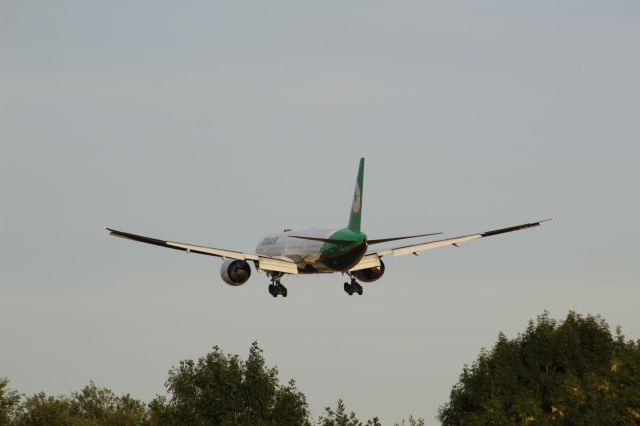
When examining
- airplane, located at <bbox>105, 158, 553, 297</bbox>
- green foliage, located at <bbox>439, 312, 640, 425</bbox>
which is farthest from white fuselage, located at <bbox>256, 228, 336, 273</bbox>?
green foliage, located at <bbox>439, 312, 640, 425</bbox>

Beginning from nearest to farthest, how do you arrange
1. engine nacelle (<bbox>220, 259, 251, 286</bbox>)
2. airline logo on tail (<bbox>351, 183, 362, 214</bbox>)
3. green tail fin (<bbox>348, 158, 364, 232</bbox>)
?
green tail fin (<bbox>348, 158, 364, 232</bbox>) → airline logo on tail (<bbox>351, 183, 362, 214</bbox>) → engine nacelle (<bbox>220, 259, 251, 286</bbox>)

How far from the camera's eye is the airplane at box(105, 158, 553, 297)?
113000 millimetres

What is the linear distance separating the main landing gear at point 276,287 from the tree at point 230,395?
1832cm

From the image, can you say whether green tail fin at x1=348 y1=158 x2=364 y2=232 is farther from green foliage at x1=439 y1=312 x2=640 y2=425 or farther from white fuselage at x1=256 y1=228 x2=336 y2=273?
green foliage at x1=439 y1=312 x2=640 y2=425

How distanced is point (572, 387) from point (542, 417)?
8.60ft

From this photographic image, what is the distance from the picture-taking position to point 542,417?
355ft

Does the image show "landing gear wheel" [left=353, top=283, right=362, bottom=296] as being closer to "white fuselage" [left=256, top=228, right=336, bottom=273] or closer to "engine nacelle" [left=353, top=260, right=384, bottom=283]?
"engine nacelle" [left=353, top=260, right=384, bottom=283]

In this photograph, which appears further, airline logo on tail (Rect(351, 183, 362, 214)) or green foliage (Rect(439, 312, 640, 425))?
green foliage (Rect(439, 312, 640, 425))

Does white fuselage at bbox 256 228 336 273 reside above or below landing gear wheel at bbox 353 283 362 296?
above

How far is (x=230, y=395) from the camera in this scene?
452ft

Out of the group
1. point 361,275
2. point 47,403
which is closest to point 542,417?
point 361,275

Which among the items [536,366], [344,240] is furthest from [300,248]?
[536,366]

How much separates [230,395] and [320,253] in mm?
25601

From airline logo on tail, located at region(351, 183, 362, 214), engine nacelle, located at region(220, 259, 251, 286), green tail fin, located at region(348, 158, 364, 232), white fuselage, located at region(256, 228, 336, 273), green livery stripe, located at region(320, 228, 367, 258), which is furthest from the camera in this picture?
engine nacelle, located at region(220, 259, 251, 286)
